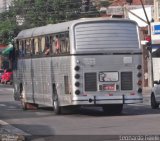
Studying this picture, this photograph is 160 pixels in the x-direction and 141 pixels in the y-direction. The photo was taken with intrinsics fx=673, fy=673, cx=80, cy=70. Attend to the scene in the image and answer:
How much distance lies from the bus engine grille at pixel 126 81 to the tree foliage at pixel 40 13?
45676mm

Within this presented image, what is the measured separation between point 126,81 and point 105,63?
100 cm

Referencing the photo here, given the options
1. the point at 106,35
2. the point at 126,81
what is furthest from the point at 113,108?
the point at 106,35

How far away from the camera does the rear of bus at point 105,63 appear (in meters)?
23.5

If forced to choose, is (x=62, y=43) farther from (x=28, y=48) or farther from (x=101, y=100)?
(x=28, y=48)

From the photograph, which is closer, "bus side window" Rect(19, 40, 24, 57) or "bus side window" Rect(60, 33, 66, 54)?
"bus side window" Rect(60, 33, 66, 54)

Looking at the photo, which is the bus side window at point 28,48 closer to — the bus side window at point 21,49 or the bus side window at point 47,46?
the bus side window at point 21,49

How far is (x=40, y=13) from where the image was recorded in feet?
238

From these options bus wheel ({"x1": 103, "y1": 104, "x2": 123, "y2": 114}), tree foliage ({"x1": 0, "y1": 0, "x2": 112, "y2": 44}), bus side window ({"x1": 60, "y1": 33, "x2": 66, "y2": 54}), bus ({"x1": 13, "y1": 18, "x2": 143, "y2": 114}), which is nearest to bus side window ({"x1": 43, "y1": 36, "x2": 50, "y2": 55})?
bus ({"x1": 13, "y1": 18, "x2": 143, "y2": 114})

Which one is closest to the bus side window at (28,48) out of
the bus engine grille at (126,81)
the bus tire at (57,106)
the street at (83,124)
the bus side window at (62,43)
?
the bus tire at (57,106)

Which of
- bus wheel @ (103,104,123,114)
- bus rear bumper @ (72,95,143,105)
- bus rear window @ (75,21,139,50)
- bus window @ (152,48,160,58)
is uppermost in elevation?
bus rear window @ (75,21,139,50)

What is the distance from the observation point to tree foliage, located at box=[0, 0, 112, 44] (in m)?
71.7

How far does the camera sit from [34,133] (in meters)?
17.9

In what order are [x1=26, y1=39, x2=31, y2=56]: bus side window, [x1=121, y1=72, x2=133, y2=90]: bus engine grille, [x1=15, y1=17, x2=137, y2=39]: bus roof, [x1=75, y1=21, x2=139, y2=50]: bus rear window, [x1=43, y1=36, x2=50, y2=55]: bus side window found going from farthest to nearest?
[x1=26, y1=39, x2=31, y2=56]: bus side window < [x1=43, y1=36, x2=50, y2=55]: bus side window < [x1=15, y1=17, x2=137, y2=39]: bus roof < [x1=121, y1=72, x2=133, y2=90]: bus engine grille < [x1=75, y1=21, x2=139, y2=50]: bus rear window

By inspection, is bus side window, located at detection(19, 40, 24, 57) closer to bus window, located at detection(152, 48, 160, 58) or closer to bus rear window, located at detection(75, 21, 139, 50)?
bus rear window, located at detection(75, 21, 139, 50)
